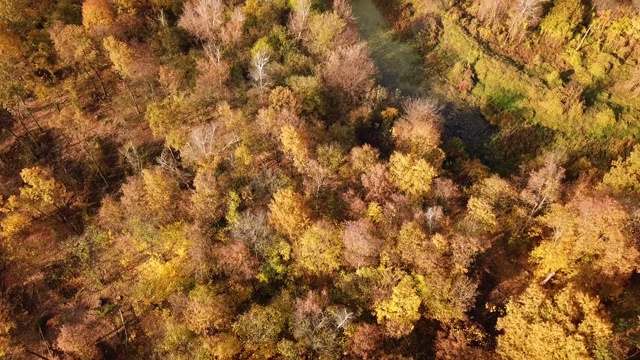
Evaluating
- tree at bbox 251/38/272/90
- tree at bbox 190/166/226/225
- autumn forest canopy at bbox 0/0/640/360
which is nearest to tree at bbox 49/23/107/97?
autumn forest canopy at bbox 0/0/640/360

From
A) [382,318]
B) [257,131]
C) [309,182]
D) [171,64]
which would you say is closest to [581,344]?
[382,318]

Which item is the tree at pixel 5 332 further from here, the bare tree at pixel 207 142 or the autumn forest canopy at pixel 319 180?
the bare tree at pixel 207 142

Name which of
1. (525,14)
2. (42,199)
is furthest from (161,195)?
(525,14)

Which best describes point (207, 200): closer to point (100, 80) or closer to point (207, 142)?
point (207, 142)

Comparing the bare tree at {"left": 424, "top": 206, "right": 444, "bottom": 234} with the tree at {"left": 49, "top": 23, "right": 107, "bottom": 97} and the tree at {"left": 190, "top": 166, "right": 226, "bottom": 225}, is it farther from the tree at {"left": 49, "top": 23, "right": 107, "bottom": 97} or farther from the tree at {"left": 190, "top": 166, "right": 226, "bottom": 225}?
the tree at {"left": 49, "top": 23, "right": 107, "bottom": 97}

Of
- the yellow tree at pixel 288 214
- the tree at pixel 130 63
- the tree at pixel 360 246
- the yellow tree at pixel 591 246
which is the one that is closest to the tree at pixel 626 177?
the yellow tree at pixel 591 246

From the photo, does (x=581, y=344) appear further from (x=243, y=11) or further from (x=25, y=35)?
(x=25, y=35)
